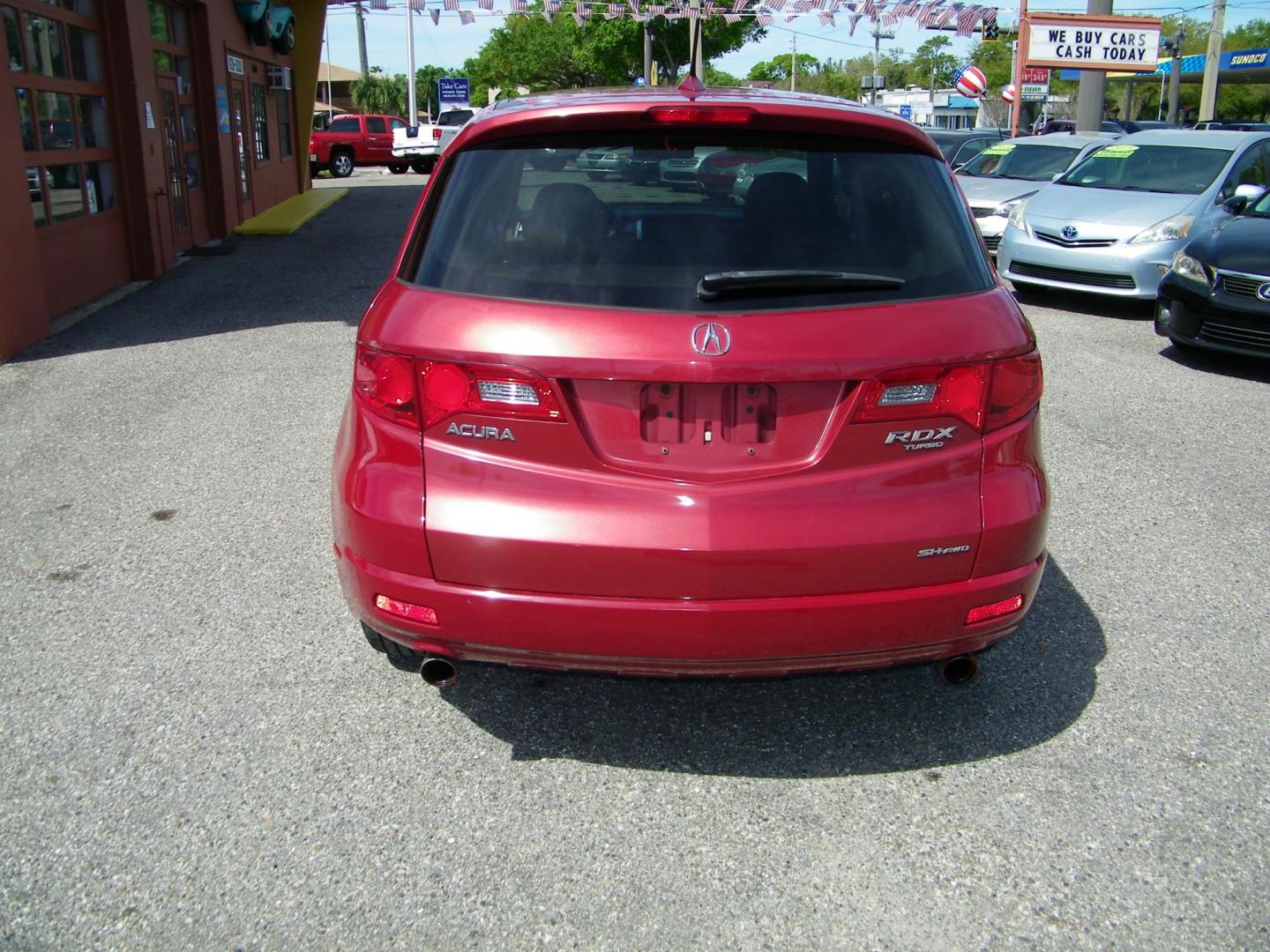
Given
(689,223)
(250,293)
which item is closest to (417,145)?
(250,293)

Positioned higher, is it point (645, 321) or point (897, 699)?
point (645, 321)

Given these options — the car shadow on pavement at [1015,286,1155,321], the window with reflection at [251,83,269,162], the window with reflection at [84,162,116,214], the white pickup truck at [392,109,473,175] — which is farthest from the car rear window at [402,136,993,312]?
the white pickup truck at [392,109,473,175]

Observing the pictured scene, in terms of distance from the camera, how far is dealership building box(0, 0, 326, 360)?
29.1 ft

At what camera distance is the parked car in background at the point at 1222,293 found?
793cm

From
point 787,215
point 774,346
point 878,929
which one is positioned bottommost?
point 878,929

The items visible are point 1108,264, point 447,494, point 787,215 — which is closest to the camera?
point 447,494

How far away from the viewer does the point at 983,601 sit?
2924 millimetres

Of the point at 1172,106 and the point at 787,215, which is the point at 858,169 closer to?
the point at 787,215

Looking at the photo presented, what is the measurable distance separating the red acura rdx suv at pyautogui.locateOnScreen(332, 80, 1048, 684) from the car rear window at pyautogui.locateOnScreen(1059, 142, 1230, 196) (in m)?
9.60

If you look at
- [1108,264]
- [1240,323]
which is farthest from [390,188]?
[1240,323]

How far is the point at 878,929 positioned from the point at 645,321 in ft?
4.91

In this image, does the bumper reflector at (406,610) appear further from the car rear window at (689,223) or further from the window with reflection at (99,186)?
the window with reflection at (99,186)

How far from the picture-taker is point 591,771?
3.23m

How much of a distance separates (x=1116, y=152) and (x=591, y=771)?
36.3 ft
